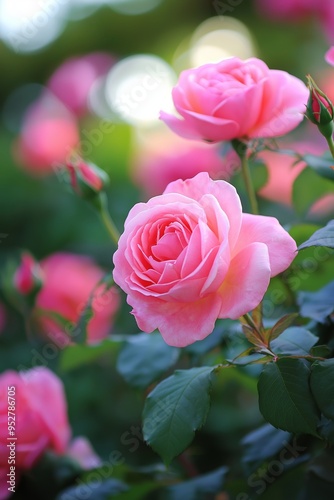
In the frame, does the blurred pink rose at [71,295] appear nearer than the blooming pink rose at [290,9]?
Yes

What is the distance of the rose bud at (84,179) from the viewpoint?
762mm

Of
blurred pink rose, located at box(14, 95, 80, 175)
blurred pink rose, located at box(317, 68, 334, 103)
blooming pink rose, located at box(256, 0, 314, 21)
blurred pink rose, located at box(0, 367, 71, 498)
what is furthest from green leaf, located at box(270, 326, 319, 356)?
blooming pink rose, located at box(256, 0, 314, 21)

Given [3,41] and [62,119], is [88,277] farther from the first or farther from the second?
[3,41]

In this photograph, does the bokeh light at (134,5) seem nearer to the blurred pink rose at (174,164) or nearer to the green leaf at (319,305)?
the blurred pink rose at (174,164)

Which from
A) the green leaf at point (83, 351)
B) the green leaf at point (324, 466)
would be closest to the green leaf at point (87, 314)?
the green leaf at point (83, 351)

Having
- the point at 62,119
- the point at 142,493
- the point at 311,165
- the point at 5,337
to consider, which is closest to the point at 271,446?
the point at 142,493

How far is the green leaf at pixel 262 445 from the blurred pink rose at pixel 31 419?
0.75ft

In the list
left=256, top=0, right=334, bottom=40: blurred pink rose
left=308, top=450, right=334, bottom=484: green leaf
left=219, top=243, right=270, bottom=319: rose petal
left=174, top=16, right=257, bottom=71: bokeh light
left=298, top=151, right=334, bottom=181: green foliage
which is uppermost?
left=219, top=243, right=270, bottom=319: rose petal

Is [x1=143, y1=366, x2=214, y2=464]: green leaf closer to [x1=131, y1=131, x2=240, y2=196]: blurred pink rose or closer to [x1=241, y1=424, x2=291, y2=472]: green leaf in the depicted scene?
[x1=241, y1=424, x2=291, y2=472]: green leaf

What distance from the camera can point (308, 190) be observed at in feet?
2.45

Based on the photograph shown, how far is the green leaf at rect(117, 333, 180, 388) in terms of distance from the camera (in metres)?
0.71

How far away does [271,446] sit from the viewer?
68cm

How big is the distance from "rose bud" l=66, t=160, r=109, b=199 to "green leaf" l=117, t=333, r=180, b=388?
168 mm

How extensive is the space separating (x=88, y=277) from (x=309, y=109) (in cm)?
82
